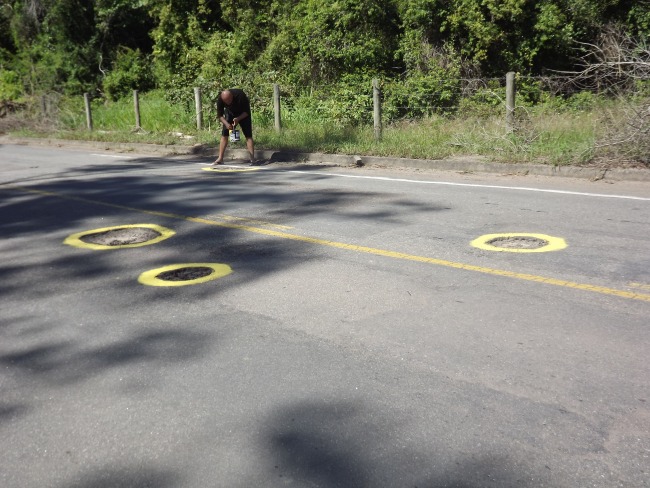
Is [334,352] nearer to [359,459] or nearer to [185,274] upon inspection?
[359,459]

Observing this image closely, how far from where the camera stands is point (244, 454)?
3.45m

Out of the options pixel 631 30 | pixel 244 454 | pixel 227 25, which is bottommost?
pixel 244 454

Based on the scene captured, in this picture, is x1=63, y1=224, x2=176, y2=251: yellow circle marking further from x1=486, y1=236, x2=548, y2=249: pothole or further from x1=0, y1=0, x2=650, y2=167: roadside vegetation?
x1=0, y1=0, x2=650, y2=167: roadside vegetation

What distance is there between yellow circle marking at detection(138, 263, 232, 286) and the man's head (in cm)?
843

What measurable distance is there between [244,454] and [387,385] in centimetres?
101

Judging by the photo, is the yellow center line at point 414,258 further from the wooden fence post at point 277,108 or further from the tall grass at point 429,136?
the wooden fence post at point 277,108

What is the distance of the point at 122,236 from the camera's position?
8.26 metres

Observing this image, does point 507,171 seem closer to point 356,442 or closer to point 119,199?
point 119,199

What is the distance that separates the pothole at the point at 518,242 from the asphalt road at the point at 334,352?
0.29 feet

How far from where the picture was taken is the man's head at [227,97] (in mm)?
14656

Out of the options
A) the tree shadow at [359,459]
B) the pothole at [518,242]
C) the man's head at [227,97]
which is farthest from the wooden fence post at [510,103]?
the tree shadow at [359,459]

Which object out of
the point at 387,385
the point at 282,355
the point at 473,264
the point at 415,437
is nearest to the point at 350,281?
the point at 473,264

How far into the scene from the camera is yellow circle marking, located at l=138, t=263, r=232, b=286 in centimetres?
630

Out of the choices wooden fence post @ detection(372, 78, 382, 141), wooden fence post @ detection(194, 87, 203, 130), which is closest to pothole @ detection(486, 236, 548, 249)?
wooden fence post @ detection(372, 78, 382, 141)
